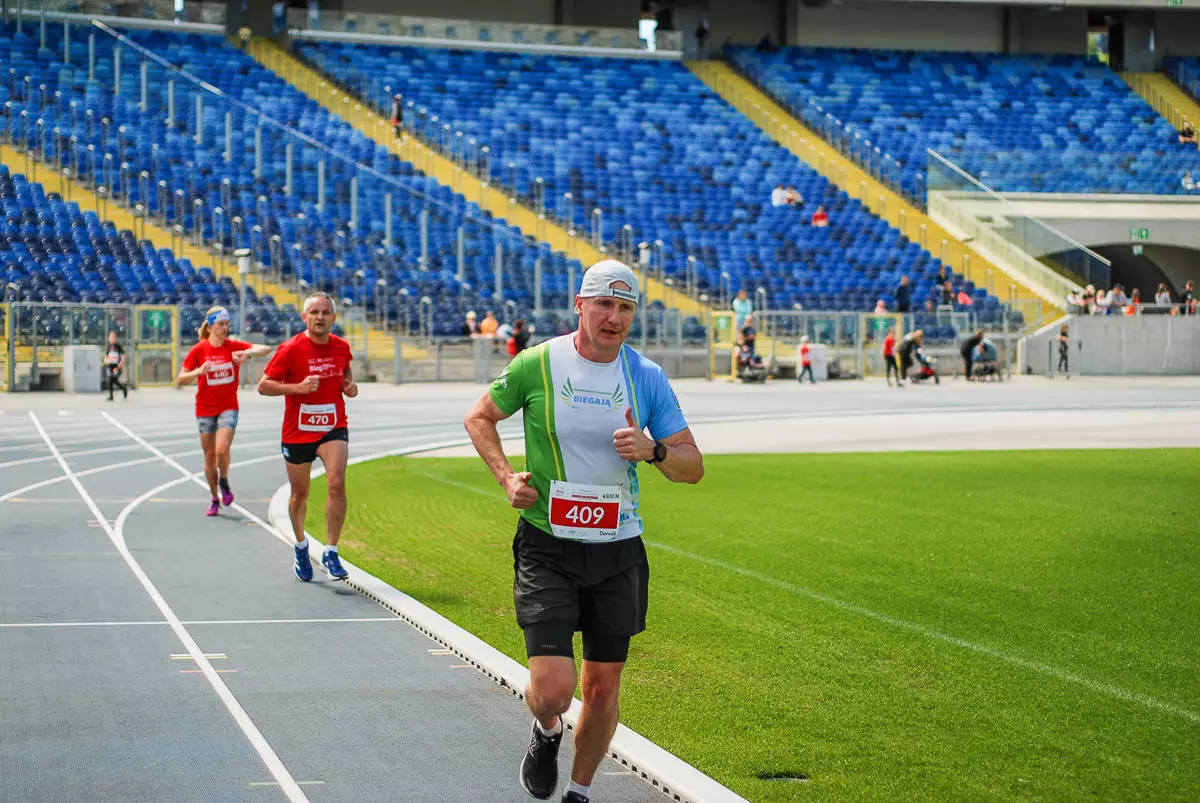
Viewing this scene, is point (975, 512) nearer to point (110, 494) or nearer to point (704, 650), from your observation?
point (704, 650)

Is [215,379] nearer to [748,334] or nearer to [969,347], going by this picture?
[748,334]

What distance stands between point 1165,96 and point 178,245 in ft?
136

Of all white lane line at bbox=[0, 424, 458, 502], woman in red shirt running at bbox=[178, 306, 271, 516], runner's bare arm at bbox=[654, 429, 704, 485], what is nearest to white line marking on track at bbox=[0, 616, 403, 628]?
runner's bare arm at bbox=[654, 429, 704, 485]

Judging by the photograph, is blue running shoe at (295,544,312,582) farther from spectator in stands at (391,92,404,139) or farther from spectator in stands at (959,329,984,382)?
spectator in stands at (391,92,404,139)

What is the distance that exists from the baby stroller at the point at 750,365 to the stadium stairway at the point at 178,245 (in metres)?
8.77

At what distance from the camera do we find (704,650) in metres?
9.33

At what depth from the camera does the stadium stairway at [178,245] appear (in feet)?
143

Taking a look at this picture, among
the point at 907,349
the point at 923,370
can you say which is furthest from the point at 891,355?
the point at 923,370

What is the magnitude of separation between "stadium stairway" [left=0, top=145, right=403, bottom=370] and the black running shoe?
3695 cm

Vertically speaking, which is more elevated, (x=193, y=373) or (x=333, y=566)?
(x=193, y=373)

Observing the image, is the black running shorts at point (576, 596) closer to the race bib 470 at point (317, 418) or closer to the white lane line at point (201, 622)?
the white lane line at point (201, 622)

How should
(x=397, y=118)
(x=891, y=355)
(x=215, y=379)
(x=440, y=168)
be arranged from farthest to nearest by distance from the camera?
1. (x=397, y=118)
2. (x=440, y=168)
3. (x=891, y=355)
4. (x=215, y=379)

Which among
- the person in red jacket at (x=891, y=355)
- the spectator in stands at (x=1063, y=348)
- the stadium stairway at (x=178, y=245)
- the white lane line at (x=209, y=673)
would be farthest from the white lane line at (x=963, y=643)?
the spectator in stands at (x=1063, y=348)

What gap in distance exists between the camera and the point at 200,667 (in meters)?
9.06
